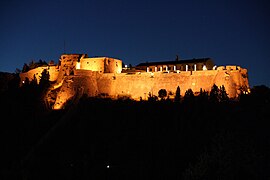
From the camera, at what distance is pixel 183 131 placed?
4125 centimetres

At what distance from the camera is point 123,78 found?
59.3m

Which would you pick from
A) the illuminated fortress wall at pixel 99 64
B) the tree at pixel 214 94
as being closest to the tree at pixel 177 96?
the tree at pixel 214 94

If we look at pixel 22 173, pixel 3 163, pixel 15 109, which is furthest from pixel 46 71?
pixel 22 173

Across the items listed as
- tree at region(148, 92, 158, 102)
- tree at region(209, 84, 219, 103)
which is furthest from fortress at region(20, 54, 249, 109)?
tree at region(209, 84, 219, 103)

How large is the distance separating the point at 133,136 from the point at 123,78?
18.4m

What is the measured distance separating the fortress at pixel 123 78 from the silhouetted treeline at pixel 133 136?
3.21 meters

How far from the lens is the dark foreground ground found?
35.8 metres

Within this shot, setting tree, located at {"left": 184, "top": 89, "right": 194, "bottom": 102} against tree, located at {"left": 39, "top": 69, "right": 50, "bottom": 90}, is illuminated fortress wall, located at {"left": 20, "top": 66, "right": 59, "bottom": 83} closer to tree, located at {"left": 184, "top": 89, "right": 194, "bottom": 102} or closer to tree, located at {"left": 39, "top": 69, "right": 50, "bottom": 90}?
tree, located at {"left": 39, "top": 69, "right": 50, "bottom": 90}

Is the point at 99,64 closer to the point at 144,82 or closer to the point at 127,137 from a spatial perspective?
the point at 144,82

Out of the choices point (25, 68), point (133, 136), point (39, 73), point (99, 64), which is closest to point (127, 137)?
point (133, 136)

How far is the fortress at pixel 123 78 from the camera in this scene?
A: 54000 millimetres

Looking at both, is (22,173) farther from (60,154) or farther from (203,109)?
(203,109)

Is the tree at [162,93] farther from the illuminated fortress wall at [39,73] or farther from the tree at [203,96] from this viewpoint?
the illuminated fortress wall at [39,73]

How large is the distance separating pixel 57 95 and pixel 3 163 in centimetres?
1725
